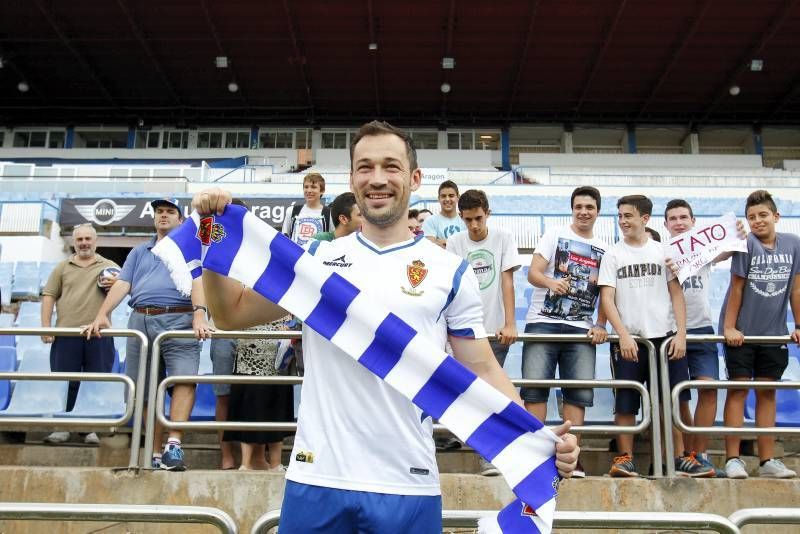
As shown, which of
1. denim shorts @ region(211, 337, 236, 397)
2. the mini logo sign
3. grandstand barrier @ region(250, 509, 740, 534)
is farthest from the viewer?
the mini logo sign

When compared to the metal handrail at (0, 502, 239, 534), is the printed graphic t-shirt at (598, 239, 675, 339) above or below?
above

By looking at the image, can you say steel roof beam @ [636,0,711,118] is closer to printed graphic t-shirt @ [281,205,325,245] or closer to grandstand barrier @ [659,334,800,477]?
printed graphic t-shirt @ [281,205,325,245]

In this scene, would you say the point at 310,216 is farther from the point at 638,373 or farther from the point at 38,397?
the point at 638,373

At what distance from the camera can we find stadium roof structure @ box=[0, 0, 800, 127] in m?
24.0

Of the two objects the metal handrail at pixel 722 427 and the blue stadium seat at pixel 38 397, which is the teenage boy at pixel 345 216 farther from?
the blue stadium seat at pixel 38 397

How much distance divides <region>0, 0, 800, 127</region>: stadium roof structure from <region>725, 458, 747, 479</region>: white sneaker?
71.1ft

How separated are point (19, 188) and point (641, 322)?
22255 mm

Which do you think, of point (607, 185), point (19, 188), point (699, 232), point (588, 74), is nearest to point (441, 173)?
point (607, 185)

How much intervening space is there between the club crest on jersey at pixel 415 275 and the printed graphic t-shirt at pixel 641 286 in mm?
2823

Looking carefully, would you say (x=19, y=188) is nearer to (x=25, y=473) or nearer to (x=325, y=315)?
(x=25, y=473)

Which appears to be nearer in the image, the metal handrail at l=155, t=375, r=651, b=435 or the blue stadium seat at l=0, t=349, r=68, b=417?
the metal handrail at l=155, t=375, r=651, b=435

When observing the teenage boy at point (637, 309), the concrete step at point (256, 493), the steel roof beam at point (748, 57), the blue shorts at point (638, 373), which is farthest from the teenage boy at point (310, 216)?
the steel roof beam at point (748, 57)

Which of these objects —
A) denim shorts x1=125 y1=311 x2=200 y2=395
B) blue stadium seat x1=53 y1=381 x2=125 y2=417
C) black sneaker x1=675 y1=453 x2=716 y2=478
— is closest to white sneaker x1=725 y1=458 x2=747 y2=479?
black sneaker x1=675 y1=453 x2=716 y2=478

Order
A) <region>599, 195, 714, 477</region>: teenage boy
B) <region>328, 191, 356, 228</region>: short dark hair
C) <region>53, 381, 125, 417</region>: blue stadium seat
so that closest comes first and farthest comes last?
<region>599, 195, 714, 477</region>: teenage boy → <region>328, 191, 356, 228</region>: short dark hair → <region>53, 381, 125, 417</region>: blue stadium seat
